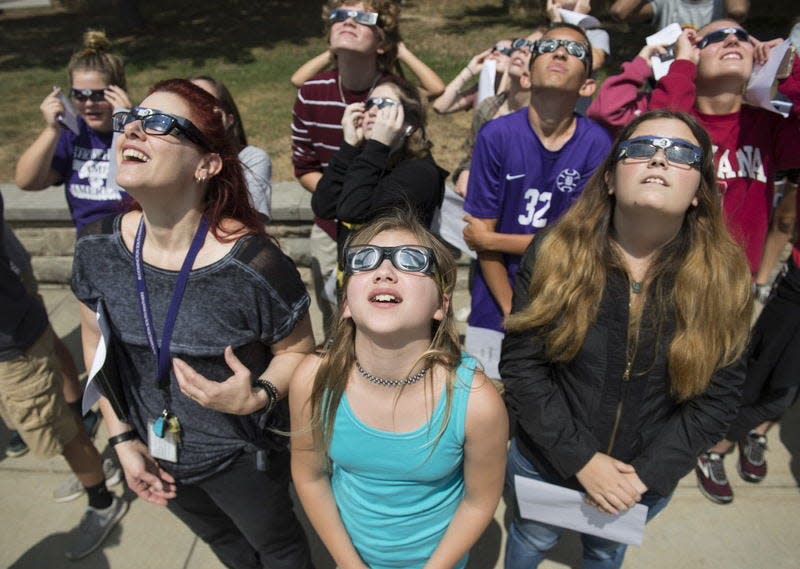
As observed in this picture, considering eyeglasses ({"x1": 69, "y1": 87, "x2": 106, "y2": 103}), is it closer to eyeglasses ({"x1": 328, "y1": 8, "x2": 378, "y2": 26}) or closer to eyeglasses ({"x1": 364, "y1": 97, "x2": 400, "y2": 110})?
eyeglasses ({"x1": 328, "y1": 8, "x2": 378, "y2": 26})

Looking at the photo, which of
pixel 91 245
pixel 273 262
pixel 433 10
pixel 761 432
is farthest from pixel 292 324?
pixel 433 10

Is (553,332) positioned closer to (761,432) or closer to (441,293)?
(441,293)

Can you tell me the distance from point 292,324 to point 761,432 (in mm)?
2654

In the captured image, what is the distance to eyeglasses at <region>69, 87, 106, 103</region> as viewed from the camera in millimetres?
2695

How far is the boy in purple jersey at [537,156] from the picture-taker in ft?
7.52

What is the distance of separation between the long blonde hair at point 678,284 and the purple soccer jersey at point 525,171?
570 millimetres

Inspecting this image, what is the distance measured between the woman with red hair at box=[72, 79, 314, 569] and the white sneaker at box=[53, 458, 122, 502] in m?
1.29

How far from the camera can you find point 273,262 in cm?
171

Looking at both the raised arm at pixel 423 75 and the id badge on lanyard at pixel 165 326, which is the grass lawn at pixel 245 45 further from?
the id badge on lanyard at pixel 165 326

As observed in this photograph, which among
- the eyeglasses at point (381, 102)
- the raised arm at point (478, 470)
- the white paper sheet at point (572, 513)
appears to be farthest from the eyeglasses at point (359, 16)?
the white paper sheet at point (572, 513)

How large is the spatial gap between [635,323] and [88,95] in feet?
8.53

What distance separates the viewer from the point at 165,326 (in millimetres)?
1672

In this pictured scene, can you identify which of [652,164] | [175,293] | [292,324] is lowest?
[292,324]

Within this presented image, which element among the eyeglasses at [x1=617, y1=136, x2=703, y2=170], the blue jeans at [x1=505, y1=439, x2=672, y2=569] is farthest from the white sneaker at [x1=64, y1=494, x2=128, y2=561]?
the eyeglasses at [x1=617, y1=136, x2=703, y2=170]
